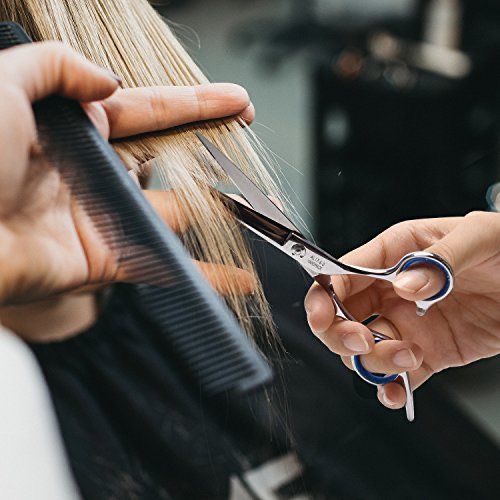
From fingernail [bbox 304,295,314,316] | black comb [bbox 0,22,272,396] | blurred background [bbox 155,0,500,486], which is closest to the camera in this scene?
black comb [bbox 0,22,272,396]

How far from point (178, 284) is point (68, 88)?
0.57 ft

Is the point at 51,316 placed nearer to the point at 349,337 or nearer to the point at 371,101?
the point at 349,337

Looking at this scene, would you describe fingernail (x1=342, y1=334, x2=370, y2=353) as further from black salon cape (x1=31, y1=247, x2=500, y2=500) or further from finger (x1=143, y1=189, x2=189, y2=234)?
finger (x1=143, y1=189, x2=189, y2=234)

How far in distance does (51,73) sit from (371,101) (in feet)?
3.21

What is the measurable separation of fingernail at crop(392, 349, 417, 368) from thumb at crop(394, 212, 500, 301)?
54 millimetres

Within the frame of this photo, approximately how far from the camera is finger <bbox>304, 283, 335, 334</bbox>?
0.66 meters

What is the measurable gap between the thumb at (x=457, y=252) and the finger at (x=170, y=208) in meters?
0.19

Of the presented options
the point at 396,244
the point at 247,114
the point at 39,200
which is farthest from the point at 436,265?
the point at 39,200

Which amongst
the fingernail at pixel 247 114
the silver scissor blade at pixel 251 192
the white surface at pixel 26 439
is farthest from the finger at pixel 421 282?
the white surface at pixel 26 439

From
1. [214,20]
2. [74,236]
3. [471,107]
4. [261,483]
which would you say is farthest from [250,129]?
[214,20]

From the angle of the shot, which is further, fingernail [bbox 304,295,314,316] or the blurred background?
the blurred background

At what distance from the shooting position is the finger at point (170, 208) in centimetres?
56

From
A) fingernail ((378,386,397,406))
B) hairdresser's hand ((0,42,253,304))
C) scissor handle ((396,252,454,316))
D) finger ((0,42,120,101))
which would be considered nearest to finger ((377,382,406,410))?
fingernail ((378,386,397,406))

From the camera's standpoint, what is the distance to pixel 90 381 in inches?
28.9
